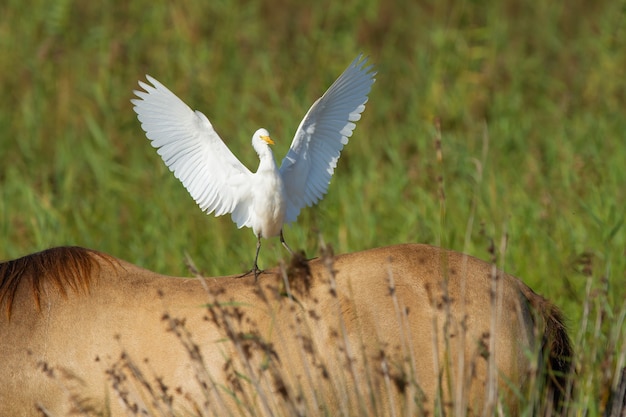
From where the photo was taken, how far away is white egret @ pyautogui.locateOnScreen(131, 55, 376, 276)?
151 inches

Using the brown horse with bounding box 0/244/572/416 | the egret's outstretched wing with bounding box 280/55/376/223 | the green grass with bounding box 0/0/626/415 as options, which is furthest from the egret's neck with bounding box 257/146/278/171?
the green grass with bounding box 0/0/626/415

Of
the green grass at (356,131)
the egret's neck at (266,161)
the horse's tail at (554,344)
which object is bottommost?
the horse's tail at (554,344)

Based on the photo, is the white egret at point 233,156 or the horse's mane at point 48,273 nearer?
the white egret at point 233,156

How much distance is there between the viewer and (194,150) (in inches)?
156

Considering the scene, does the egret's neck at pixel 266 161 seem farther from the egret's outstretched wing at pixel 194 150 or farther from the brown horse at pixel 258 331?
the brown horse at pixel 258 331

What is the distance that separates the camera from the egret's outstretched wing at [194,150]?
12.6 feet

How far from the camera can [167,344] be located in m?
3.76

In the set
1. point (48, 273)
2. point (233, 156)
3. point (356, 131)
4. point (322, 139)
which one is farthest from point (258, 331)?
point (356, 131)

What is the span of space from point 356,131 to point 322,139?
365 centimetres

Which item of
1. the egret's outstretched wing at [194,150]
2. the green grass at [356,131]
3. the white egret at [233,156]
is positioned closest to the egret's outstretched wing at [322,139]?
the white egret at [233,156]

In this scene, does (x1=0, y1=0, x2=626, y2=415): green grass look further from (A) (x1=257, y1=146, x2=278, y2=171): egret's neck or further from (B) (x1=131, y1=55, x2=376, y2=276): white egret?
(A) (x1=257, y1=146, x2=278, y2=171): egret's neck

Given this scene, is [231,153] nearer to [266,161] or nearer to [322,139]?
[266,161]

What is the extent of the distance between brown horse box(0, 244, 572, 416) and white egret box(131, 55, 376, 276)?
0.30 m

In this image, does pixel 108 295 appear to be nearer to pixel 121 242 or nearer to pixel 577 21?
pixel 121 242
